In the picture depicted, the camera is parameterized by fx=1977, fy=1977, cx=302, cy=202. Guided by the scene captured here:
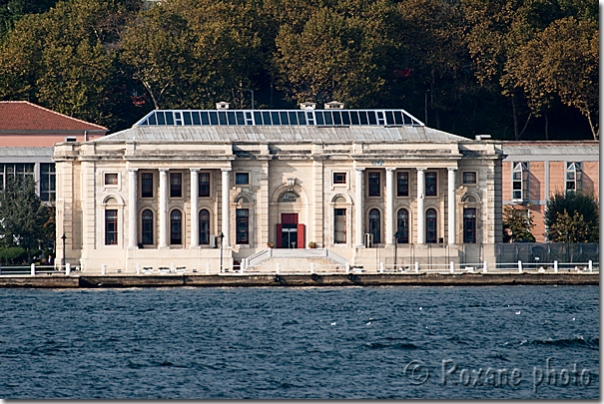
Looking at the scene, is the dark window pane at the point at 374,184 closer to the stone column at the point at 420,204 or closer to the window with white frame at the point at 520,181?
the stone column at the point at 420,204

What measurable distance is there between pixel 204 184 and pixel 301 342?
35.1m

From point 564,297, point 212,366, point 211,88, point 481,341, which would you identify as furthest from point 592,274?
point 211,88

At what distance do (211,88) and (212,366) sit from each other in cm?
7547

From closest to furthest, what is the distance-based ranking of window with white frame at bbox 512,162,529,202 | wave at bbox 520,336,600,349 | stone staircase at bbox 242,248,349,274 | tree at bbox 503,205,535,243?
wave at bbox 520,336,600,349
stone staircase at bbox 242,248,349,274
tree at bbox 503,205,535,243
window with white frame at bbox 512,162,529,202

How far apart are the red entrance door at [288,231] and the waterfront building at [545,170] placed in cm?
2449

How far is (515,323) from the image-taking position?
92.9m

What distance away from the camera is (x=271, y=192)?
120375mm

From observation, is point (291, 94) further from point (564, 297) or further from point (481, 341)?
point (481, 341)

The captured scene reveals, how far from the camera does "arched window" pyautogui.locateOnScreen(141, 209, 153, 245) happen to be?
391 ft

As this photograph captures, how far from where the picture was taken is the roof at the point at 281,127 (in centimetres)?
12044

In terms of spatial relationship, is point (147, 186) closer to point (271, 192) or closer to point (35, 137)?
point (271, 192)

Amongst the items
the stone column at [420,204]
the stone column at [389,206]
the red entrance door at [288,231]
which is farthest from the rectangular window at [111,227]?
the stone column at [420,204]

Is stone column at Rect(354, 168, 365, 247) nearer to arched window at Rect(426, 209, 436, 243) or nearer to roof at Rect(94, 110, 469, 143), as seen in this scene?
roof at Rect(94, 110, 469, 143)

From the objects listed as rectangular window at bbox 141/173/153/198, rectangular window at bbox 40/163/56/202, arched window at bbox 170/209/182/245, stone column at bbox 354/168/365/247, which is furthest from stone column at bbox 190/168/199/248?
rectangular window at bbox 40/163/56/202
